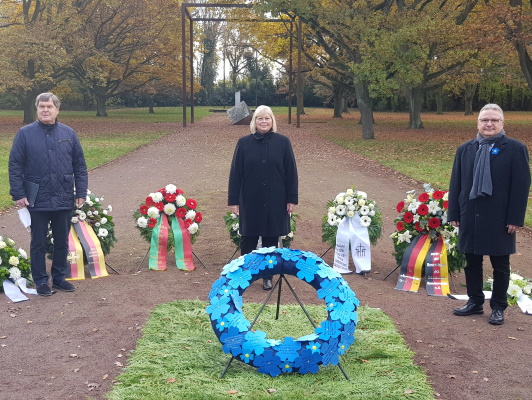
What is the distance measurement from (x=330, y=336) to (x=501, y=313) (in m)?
2.08

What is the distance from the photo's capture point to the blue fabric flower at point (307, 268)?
5.12 metres

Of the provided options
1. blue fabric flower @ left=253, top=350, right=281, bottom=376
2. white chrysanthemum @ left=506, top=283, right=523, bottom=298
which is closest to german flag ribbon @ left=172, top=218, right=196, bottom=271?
blue fabric flower @ left=253, top=350, right=281, bottom=376

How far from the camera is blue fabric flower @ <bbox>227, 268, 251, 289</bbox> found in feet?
16.5

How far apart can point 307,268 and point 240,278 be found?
0.51 metres

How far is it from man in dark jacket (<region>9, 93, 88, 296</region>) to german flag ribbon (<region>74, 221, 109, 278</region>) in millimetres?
769

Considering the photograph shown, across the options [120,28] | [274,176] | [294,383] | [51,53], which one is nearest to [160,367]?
[294,383]

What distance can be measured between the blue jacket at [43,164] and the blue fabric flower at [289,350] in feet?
9.62

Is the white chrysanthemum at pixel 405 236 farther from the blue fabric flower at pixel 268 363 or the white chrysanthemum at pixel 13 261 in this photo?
the white chrysanthemum at pixel 13 261

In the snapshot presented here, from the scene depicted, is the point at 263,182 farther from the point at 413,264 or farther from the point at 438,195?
the point at 438,195

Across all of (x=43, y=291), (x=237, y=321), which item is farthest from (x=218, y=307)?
(x=43, y=291)

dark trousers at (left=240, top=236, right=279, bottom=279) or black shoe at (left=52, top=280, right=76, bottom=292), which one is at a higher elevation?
dark trousers at (left=240, top=236, right=279, bottom=279)

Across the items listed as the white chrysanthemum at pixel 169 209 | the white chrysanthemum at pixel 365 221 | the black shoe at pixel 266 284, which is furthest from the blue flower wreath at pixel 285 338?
the white chrysanthemum at pixel 169 209

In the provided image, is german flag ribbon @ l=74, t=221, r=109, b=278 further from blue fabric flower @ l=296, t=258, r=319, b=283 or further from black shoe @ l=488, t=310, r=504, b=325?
black shoe @ l=488, t=310, r=504, b=325

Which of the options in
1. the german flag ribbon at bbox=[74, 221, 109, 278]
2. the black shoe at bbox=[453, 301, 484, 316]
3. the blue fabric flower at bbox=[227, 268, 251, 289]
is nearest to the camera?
the blue fabric flower at bbox=[227, 268, 251, 289]
